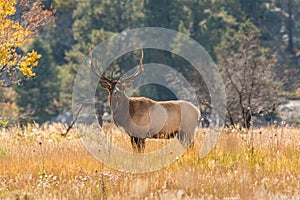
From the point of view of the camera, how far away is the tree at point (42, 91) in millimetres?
41594

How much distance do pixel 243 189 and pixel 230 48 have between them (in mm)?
34912

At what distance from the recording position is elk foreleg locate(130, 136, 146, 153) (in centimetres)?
1062

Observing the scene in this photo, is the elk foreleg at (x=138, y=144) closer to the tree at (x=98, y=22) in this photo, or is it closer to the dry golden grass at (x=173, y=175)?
the dry golden grass at (x=173, y=175)

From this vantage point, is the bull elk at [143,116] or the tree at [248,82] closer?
the bull elk at [143,116]

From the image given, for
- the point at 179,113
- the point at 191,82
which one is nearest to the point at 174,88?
the point at 191,82

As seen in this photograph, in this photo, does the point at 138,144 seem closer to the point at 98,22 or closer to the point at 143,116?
the point at 143,116

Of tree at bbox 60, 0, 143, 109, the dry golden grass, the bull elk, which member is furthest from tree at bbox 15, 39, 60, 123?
the dry golden grass

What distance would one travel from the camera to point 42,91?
4275 centimetres

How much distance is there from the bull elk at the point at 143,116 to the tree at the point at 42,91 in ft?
98.0

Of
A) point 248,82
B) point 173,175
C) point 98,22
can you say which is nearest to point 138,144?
point 173,175

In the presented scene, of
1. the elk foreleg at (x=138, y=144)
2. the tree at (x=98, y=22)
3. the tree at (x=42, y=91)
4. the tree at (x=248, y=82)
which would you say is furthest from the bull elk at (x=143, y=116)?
the tree at (x=98, y=22)

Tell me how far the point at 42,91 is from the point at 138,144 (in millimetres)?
32840

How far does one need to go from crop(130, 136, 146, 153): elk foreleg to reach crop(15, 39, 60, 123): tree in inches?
1196

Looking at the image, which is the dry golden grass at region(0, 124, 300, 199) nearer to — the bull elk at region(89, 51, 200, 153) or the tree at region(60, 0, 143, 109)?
the bull elk at region(89, 51, 200, 153)
